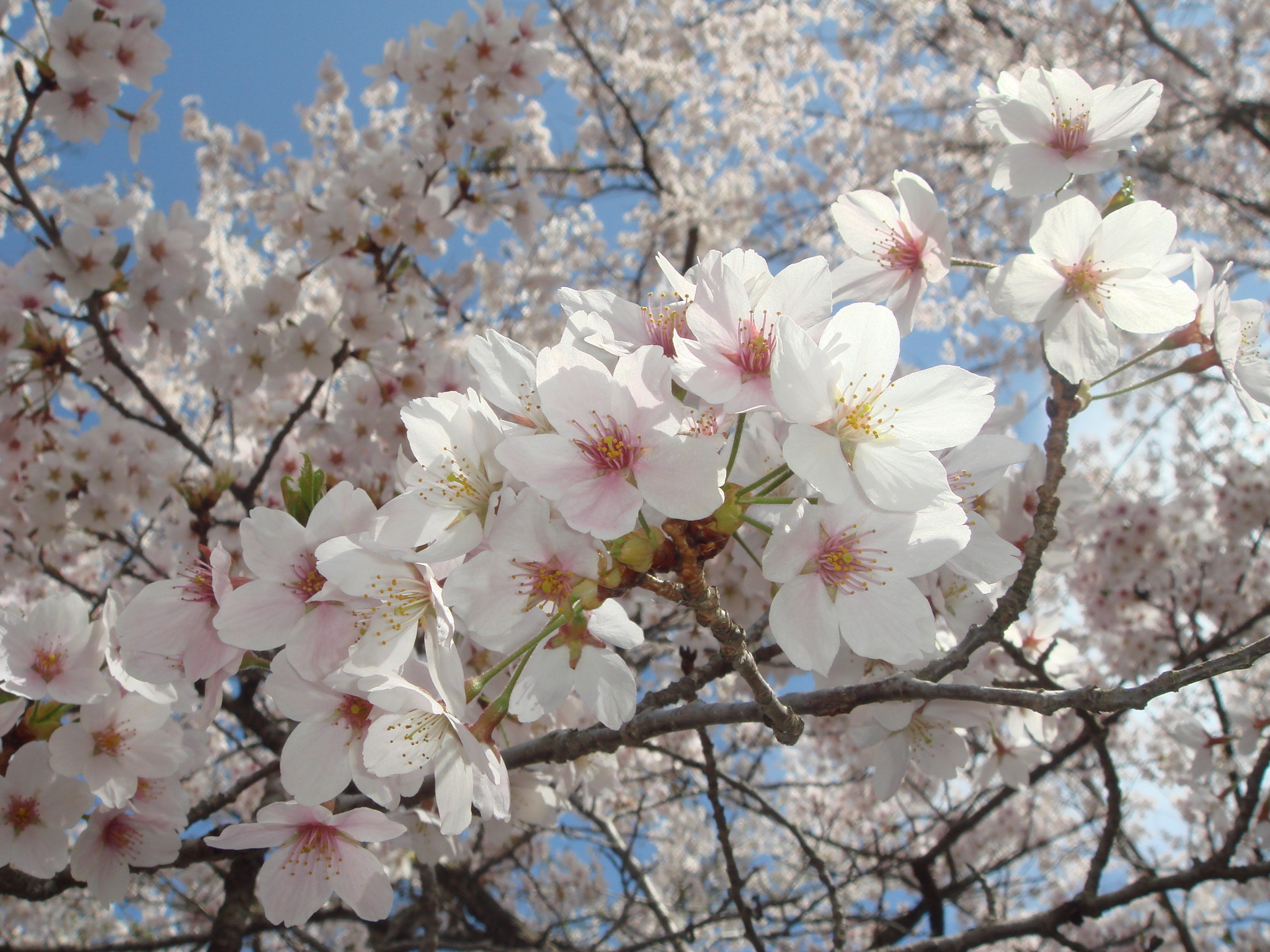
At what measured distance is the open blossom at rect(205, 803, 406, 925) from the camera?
130 cm

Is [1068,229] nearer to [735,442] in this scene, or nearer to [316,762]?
[735,442]

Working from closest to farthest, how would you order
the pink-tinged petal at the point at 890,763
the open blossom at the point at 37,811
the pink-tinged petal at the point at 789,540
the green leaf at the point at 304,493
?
the pink-tinged petal at the point at 789,540 → the green leaf at the point at 304,493 → the open blossom at the point at 37,811 → the pink-tinged petal at the point at 890,763

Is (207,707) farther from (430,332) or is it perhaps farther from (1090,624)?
(1090,624)

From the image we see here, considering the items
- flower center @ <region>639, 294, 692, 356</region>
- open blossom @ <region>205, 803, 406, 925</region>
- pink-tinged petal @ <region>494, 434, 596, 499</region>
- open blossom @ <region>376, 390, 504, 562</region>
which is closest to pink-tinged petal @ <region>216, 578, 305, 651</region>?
open blossom @ <region>376, 390, 504, 562</region>

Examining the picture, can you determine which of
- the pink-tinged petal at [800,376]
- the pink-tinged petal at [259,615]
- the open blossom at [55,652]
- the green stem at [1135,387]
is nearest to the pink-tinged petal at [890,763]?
the green stem at [1135,387]

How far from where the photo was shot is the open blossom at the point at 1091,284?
1.27 metres

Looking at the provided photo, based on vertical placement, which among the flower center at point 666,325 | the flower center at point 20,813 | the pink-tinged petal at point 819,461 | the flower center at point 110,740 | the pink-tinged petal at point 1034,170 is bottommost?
the flower center at point 20,813

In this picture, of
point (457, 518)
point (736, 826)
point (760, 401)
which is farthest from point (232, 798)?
point (736, 826)

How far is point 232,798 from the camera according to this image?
5.60 feet

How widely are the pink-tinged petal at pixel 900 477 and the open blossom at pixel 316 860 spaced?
971 mm

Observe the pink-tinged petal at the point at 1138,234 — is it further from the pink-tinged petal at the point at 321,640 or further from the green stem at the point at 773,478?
the pink-tinged petal at the point at 321,640

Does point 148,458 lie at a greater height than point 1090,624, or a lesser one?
lesser

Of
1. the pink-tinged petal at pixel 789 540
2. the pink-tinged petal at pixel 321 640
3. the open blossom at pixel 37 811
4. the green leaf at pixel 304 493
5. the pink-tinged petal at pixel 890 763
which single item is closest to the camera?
the pink-tinged petal at pixel 789 540

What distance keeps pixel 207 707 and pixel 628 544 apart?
0.78 meters
